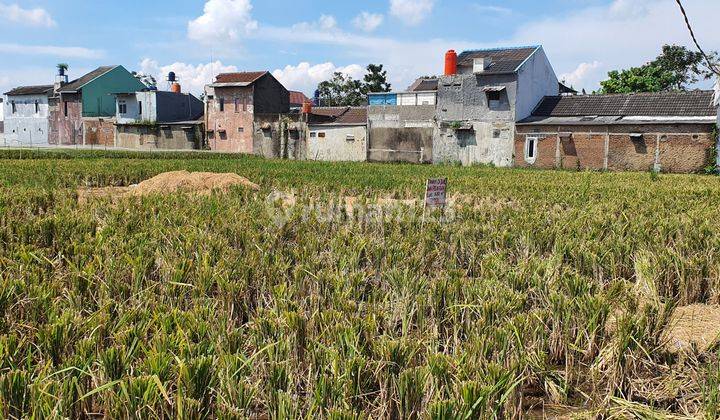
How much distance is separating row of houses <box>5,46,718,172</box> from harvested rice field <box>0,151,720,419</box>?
22412 mm

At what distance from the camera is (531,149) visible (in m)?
32.0

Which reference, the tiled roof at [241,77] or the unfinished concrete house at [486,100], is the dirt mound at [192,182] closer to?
the unfinished concrete house at [486,100]

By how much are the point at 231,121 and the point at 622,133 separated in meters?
28.3

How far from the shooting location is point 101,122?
52.2 metres

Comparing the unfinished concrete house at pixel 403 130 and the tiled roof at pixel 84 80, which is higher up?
the tiled roof at pixel 84 80

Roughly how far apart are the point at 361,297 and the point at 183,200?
6932 mm

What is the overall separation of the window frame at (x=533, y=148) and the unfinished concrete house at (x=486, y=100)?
0.90 meters

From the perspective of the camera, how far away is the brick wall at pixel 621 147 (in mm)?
27234

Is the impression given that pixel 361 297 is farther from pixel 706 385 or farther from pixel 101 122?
pixel 101 122

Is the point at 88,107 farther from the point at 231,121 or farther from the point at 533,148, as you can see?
the point at 533,148

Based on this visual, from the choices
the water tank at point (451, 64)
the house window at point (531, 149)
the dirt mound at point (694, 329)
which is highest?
the water tank at point (451, 64)

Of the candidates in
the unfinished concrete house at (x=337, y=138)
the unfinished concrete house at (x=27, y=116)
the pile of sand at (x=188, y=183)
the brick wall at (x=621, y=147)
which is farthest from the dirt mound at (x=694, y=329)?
the unfinished concrete house at (x=27, y=116)

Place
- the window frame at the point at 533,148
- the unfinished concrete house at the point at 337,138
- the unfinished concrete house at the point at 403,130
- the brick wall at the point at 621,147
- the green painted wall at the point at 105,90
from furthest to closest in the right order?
Answer: the green painted wall at the point at 105,90, the unfinished concrete house at the point at 337,138, the unfinished concrete house at the point at 403,130, the window frame at the point at 533,148, the brick wall at the point at 621,147

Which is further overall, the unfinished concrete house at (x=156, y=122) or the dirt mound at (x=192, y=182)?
the unfinished concrete house at (x=156, y=122)
